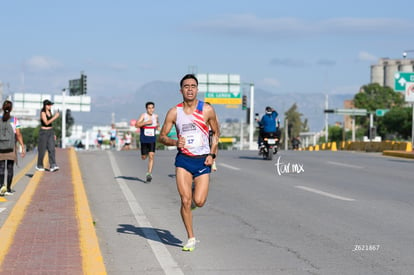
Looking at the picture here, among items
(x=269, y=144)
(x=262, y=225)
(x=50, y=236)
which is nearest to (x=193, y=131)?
(x=50, y=236)

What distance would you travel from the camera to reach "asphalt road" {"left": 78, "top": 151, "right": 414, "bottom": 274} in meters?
7.75

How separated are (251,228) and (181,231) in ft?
3.17

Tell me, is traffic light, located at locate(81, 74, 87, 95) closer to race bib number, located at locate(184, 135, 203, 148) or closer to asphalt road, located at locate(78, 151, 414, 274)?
asphalt road, located at locate(78, 151, 414, 274)

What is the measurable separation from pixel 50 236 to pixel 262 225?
9.88 feet

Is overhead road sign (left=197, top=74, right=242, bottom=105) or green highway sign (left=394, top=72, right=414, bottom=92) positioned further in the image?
overhead road sign (left=197, top=74, right=242, bottom=105)

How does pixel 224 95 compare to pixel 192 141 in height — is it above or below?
above

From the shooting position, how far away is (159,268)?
7480 millimetres

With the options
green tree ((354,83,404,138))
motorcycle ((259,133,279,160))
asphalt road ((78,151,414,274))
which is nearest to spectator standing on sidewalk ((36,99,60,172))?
asphalt road ((78,151,414,274))

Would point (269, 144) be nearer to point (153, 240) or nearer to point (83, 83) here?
point (153, 240)

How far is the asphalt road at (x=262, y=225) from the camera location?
7748 millimetres

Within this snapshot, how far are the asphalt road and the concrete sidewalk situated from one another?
0.26m

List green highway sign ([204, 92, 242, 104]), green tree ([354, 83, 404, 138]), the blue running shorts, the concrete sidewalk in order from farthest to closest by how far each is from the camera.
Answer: green tree ([354, 83, 404, 138]) < green highway sign ([204, 92, 242, 104]) < the blue running shorts < the concrete sidewalk

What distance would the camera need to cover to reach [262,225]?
10570mm

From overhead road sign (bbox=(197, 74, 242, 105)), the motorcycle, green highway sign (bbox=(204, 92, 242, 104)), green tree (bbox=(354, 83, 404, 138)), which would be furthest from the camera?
green tree (bbox=(354, 83, 404, 138))
